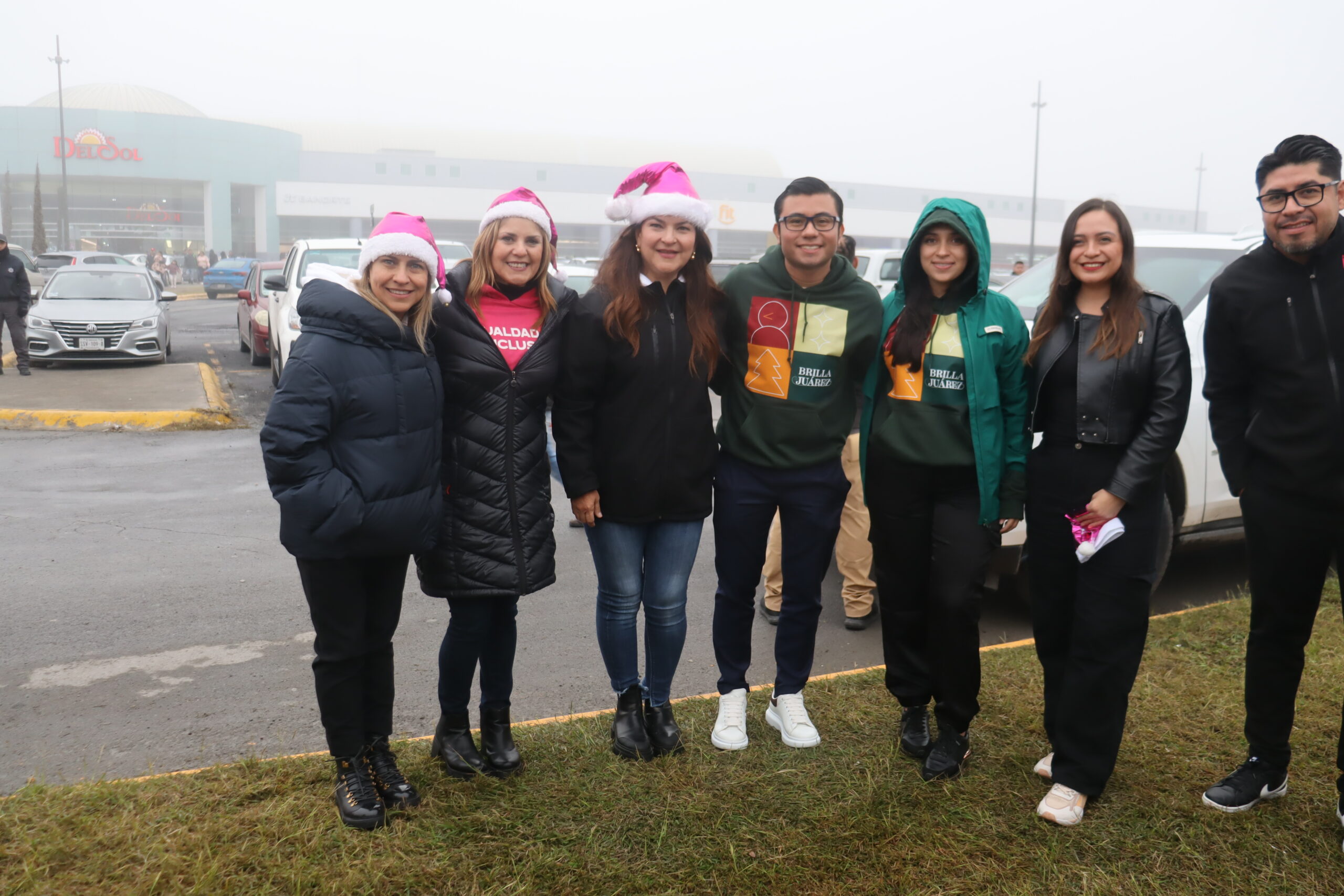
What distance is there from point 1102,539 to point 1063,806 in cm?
90

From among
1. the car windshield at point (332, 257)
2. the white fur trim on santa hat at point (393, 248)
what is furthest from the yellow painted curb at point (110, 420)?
the white fur trim on santa hat at point (393, 248)

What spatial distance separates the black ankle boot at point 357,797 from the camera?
3.09 metres

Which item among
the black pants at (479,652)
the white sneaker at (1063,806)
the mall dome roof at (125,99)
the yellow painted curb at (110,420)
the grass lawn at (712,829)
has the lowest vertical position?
the grass lawn at (712,829)

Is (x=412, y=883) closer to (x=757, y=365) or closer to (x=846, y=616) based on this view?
(x=757, y=365)

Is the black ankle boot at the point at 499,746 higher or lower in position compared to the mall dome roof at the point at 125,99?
lower

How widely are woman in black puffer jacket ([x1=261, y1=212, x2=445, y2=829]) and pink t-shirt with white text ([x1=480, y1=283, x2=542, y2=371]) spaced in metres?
0.18

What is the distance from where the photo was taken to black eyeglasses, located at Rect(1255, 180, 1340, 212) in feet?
9.68

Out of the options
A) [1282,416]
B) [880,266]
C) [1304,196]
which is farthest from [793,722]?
[880,266]

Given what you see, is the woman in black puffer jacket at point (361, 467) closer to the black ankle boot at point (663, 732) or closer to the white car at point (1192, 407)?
the black ankle boot at point (663, 732)

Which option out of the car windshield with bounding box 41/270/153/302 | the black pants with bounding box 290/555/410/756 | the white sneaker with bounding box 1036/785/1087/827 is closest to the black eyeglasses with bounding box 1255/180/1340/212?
the white sneaker with bounding box 1036/785/1087/827

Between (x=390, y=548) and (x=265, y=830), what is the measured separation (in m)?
0.96

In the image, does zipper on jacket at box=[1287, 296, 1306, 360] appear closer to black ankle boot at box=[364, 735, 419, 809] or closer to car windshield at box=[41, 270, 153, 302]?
black ankle boot at box=[364, 735, 419, 809]

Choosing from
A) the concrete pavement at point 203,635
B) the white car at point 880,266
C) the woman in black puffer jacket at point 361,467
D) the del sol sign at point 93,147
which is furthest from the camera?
the del sol sign at point 93,147

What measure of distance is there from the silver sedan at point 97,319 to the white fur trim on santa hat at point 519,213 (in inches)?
536
